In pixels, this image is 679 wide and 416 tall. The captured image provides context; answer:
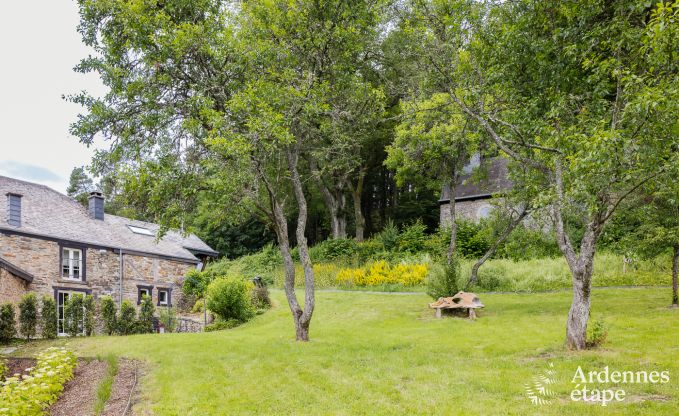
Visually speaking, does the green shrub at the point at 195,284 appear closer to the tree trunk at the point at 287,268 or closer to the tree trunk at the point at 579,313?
the tree trunk at the point at 287,268

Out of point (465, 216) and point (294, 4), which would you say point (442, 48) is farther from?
point (465, 216)

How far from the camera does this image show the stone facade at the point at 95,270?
67.8ft

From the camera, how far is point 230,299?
19203mm

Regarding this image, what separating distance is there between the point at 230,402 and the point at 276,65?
8.45m

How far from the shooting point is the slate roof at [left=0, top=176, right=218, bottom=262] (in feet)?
72.3

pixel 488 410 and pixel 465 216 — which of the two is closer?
pixel 488 410

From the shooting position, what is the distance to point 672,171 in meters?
7.64

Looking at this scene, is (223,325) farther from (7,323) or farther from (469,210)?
(469,210)

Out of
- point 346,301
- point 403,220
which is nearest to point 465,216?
point 403,220

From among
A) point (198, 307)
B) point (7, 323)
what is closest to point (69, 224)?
point (7, 323)

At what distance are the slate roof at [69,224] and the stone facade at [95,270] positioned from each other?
0.36 meters

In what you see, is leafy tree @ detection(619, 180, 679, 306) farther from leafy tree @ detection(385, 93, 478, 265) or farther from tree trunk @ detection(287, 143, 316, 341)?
tree trunk @ detection(287, 143, 316, 341)

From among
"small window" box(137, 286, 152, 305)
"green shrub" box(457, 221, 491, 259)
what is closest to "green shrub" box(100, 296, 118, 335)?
"small window" box(137, 286, 152, 305)

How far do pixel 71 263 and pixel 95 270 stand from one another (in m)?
1.17
